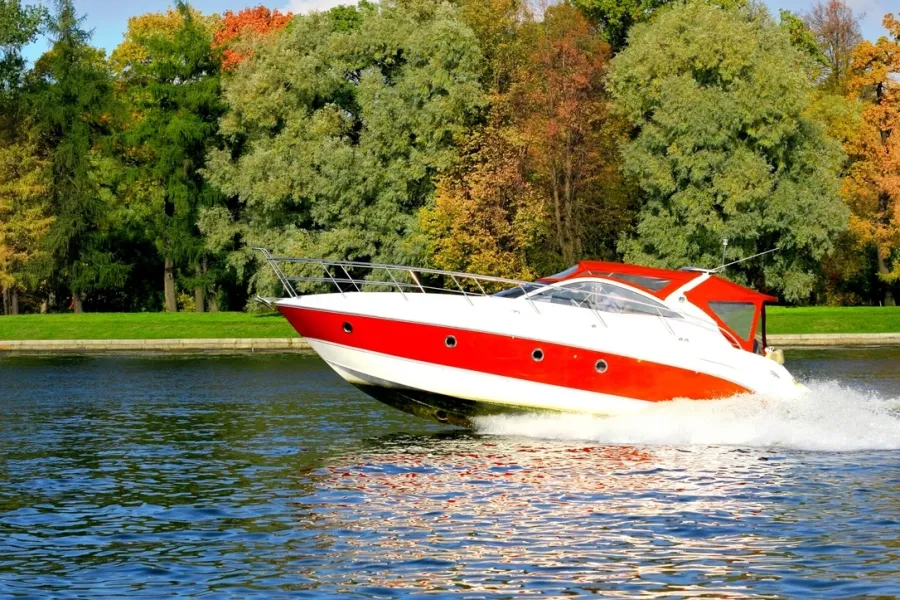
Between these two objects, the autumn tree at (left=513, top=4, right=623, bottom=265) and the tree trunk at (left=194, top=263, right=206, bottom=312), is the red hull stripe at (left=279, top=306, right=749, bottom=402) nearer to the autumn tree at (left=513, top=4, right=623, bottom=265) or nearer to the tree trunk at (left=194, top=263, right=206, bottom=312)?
the autumn tree at (left=513, top=4, right=623, bottom=265)

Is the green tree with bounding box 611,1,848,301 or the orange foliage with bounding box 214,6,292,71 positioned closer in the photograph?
the green tree with bounding box 611,1,848,301

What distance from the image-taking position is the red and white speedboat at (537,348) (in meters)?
22.4

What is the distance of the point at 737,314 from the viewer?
2348 centimetres

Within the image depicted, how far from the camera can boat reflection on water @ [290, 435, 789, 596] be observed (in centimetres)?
1372

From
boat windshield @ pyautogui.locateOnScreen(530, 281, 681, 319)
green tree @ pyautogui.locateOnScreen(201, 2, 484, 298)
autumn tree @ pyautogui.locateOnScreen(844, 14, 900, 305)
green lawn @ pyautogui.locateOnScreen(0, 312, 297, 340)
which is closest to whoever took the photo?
boat windshield @ pyautogui.locateOnScreen(530, 281, 681, 319)

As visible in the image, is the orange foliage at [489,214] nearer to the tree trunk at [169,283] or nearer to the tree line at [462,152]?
the tree line at [462,152]

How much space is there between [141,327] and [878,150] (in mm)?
34939

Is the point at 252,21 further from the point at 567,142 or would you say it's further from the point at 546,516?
the point at 546,516

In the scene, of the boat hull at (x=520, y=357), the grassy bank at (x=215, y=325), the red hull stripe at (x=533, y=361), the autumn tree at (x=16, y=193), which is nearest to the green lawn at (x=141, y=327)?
the grassy bank at (x=215, y=325)

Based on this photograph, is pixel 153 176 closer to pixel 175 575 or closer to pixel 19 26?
pixel 19 26

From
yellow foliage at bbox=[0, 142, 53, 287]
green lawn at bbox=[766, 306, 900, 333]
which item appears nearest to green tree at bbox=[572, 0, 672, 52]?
green lawn at bbox=[766, 306, 900, 333]

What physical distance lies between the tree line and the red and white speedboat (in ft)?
107

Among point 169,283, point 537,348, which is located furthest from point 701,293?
point 169,283

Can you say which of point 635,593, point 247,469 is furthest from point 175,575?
point 247,469
